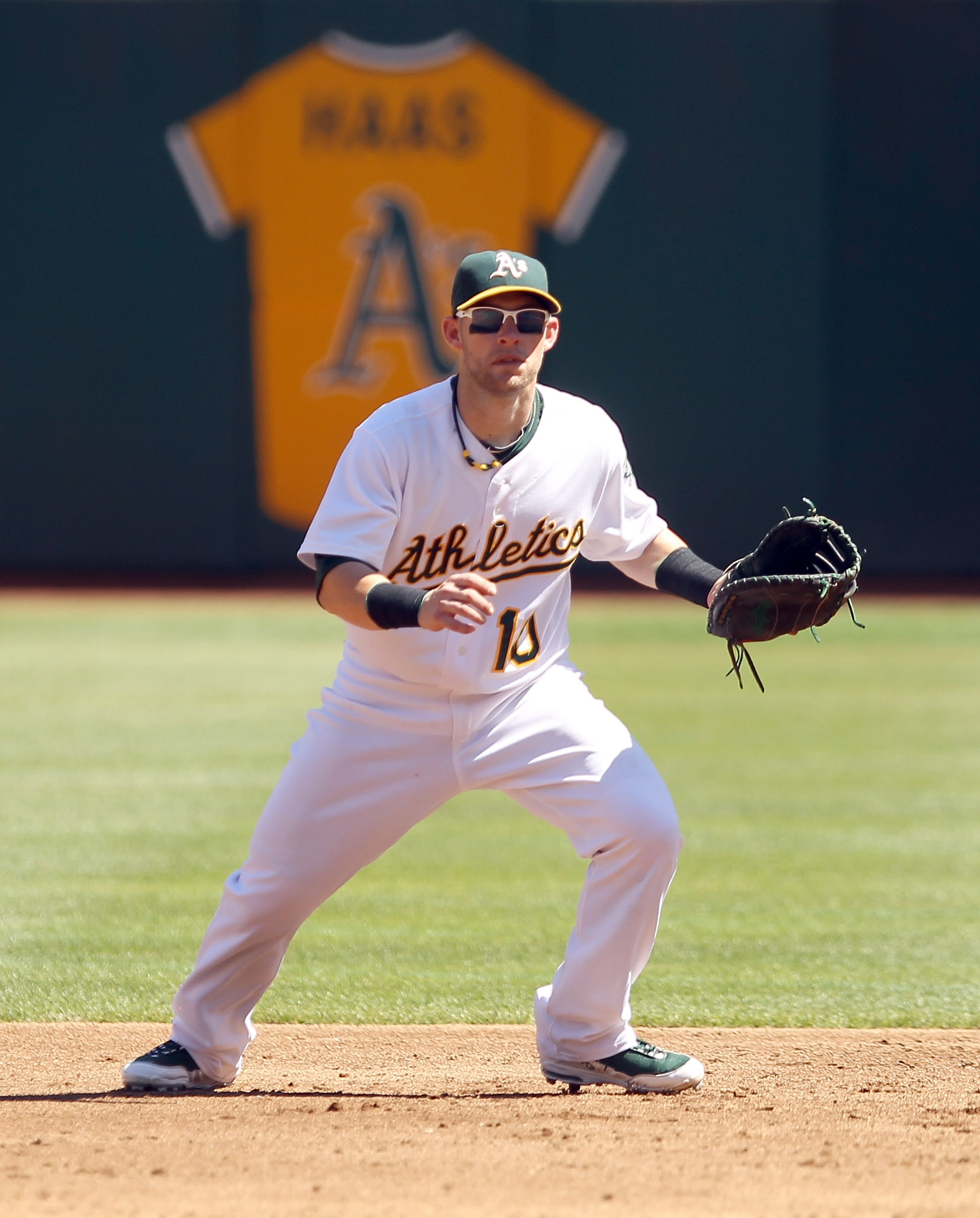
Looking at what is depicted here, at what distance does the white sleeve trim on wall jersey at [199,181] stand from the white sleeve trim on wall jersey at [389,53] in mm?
1890

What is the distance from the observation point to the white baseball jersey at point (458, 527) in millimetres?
3818

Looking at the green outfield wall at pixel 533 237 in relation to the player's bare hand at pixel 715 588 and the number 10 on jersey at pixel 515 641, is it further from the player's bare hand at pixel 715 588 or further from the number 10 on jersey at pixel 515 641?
the number 10 on jersey at pixel 515 641

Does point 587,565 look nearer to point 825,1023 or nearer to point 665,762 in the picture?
point 665,762

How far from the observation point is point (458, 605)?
3.46 m

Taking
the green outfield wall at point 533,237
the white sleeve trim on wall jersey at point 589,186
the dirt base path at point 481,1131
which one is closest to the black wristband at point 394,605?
the dirt base path at point 481,1131

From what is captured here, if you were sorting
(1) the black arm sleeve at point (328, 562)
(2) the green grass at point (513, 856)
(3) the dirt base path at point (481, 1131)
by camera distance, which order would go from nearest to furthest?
(3) the dirt base path at point (481, 1131) → (1) the black arm sleeve at point (328, 562) → (2) the green grass at point (513, 856)

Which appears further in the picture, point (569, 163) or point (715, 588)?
point (569, 163)

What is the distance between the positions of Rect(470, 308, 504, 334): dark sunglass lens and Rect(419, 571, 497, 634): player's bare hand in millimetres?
676

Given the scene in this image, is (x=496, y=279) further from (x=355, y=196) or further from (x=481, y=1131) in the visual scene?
(x=355, y=196)

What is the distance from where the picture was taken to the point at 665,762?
8953 mm

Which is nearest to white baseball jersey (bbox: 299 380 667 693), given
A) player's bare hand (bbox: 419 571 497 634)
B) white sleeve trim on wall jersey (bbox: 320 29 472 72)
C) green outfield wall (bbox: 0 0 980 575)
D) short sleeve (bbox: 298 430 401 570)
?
short sleeve (bbox: 298 430 401 570)

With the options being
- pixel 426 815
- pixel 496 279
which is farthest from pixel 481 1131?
pixel 496 279

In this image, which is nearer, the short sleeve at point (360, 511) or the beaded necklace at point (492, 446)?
the short sleeve at point (360, 511)

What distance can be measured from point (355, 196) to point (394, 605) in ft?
52.8
